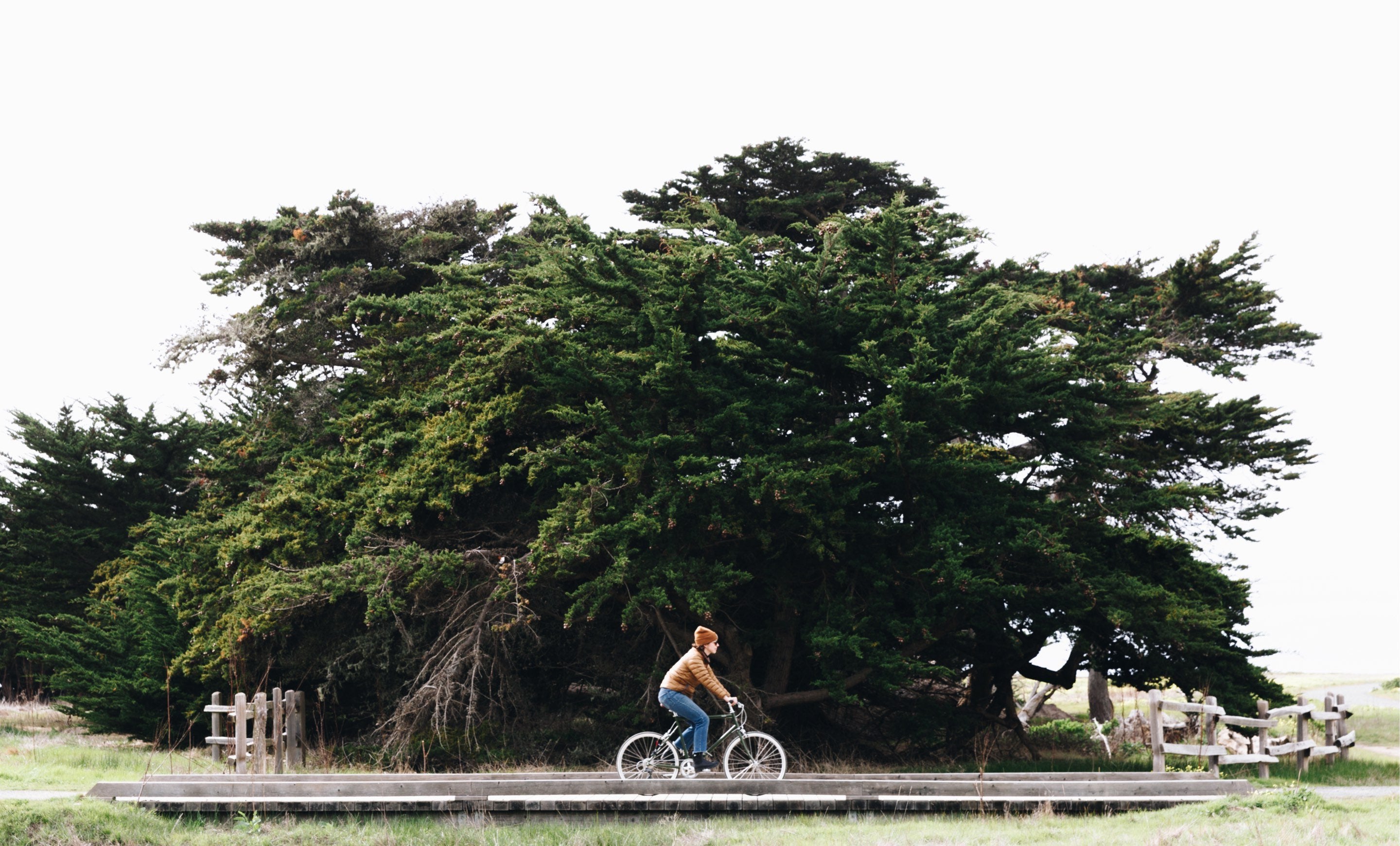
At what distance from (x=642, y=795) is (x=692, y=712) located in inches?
45.3

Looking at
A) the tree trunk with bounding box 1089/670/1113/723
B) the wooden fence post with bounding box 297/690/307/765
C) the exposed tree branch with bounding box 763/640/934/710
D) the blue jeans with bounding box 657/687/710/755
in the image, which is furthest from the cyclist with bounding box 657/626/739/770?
the tree trunk with bounding box 1089/670/1113/723

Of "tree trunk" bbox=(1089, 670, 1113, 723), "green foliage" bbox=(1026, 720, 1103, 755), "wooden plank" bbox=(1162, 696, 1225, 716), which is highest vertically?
"wooden plank" bbox=(1162, 696, 1225, 716)

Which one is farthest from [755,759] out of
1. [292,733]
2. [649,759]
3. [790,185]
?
[790,185]

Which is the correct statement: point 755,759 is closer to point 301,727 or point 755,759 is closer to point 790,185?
point 301,727

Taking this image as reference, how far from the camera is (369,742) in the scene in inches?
779

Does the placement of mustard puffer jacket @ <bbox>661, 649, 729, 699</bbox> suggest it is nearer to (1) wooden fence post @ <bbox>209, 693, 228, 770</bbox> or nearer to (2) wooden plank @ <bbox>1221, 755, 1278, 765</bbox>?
(2) wooden plank @ <bbox>1221, 755, 1278, 765</bbox>

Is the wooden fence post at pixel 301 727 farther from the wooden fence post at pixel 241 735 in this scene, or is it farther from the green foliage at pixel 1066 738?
the green foliage at pixel 1066 738

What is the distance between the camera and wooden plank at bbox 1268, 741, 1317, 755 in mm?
17609

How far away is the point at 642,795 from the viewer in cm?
1158

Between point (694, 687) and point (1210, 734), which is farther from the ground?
point (694, 687)

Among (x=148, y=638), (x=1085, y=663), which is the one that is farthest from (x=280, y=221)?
(x=1085, y=663)

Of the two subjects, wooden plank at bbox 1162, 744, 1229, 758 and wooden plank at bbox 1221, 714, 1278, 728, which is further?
wooden plank at bbox 1221, 714, 1278, 728

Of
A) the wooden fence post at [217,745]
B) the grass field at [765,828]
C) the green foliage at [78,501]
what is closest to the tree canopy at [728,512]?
the wooden fence post at [217,745]

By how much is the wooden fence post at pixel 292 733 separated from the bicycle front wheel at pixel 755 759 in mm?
10256
